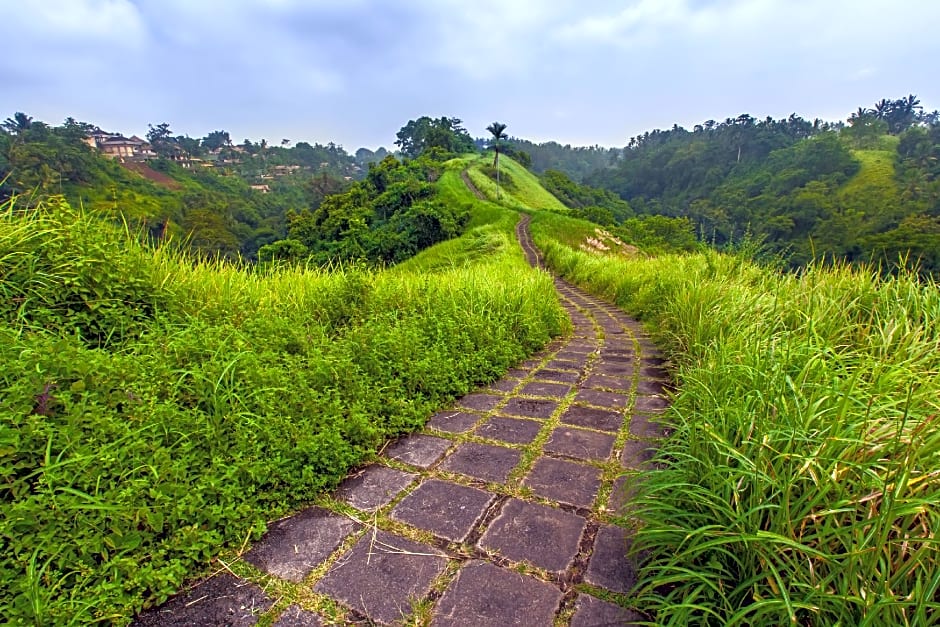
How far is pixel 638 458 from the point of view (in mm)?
2164

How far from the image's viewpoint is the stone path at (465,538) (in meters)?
1.31

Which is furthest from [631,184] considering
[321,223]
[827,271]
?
[827,271]

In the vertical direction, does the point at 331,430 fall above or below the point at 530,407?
above

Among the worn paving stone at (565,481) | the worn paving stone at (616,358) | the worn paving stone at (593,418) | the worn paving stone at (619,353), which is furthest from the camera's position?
the worn paving stone at (619,353)

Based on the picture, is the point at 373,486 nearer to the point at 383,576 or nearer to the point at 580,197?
the point at 383,576

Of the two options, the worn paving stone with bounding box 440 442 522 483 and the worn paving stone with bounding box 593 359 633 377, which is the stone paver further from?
the worn paving stone with bounding box 440 442 522 483

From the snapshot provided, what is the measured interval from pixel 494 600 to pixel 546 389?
6.31ft

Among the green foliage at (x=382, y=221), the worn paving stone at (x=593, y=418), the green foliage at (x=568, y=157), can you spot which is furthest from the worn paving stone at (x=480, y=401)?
the green foliage at (x=568, y=157)

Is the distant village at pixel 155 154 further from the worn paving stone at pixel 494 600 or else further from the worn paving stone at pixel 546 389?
the worn paving stone at pixel 494 600

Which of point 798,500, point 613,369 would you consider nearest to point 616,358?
point 613,369

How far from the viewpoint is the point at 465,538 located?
161cm

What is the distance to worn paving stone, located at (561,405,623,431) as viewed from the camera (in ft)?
8.30

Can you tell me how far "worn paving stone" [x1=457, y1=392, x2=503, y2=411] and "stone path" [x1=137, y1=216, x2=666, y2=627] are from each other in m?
0.11

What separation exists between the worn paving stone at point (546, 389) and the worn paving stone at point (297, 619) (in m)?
2.03
